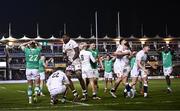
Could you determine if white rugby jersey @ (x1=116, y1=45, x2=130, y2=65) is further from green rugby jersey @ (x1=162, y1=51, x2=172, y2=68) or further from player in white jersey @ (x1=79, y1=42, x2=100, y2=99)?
green rugby jersey @ (x1=162, y1=51, x2=172, y2=68)

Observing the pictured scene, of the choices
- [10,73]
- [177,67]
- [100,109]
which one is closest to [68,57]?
[100,109]

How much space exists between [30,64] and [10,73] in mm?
53069

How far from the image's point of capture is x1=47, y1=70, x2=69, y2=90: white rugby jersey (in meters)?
16.8

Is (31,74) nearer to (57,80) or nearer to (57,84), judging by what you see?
(57,80)

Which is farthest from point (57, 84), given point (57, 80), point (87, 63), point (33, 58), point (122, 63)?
point (122, 63)

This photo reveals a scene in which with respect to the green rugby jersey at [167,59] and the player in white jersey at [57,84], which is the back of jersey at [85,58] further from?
the green rugby jersey at [167,59]

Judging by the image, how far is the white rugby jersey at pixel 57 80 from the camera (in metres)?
16.8

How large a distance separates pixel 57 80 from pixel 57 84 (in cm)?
19

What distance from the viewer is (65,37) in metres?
18.1

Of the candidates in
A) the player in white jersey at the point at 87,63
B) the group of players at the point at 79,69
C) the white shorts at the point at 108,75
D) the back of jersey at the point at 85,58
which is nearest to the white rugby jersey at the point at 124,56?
the group of players at the point at 79,69

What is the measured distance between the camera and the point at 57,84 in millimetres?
16766

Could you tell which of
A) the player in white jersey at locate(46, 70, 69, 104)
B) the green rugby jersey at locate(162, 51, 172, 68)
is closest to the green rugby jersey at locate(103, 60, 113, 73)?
the green rugby jersey at locate(162, 51, 172, 68)

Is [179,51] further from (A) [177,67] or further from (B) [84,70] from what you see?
(B) [84,70]

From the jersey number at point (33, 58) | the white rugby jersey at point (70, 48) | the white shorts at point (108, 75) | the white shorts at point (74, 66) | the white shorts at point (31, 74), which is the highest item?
the white rugby jersey at point (70, 48)
